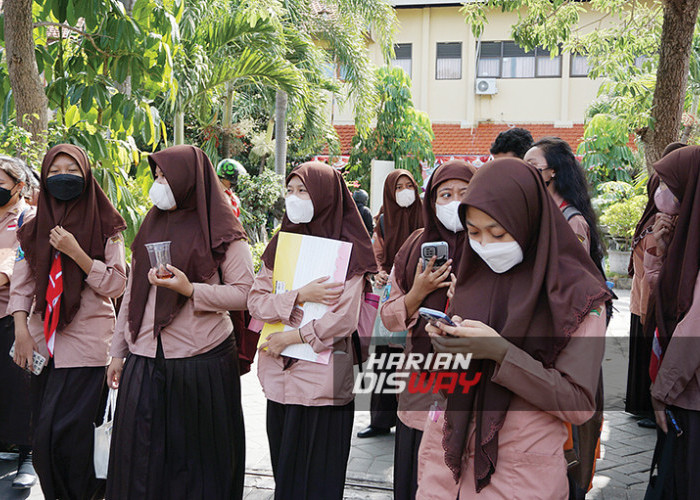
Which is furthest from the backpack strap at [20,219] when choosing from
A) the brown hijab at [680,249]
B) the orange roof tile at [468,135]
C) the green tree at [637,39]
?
the orange roof tile at [468,135]

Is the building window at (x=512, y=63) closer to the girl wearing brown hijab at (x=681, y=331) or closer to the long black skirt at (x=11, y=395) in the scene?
the girl wearing brown hijab at (x=681, y=331)

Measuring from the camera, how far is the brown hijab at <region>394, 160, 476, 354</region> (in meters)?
2.99

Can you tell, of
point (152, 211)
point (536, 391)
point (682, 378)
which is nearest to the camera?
point (536, 391)

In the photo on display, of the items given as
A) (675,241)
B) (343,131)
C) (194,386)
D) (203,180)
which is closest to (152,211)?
(203,180)

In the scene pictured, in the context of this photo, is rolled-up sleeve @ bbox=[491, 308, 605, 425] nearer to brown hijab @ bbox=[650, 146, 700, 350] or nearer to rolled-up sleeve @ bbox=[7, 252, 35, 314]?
brown hijab @ bbox=[650, 146, 700, 350]

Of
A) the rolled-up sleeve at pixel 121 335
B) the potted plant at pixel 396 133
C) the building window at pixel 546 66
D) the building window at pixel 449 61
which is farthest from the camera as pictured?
the building window at pixel 449 61

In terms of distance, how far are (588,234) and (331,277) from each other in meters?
1.32

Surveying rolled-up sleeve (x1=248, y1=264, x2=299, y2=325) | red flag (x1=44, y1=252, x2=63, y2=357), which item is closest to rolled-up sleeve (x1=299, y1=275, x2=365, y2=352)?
rolled-up sleeve (x1=248, y1=264, x2=299, y2=325)

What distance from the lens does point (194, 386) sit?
3.34 meters

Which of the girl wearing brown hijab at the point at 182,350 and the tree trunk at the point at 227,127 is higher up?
the tree trunk at the point at 227,127

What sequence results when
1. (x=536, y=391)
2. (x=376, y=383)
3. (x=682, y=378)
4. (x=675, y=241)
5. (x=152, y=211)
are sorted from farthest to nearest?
1. (x=376, y=383)
2. (x=152, y=211)
3. (x=675, y=241)
4. (x=682, y=378)
5. (x=536, y=391)

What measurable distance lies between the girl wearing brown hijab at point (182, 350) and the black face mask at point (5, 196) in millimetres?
1320

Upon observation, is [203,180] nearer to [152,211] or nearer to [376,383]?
[152,211]

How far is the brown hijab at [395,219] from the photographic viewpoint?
5.34 metres
